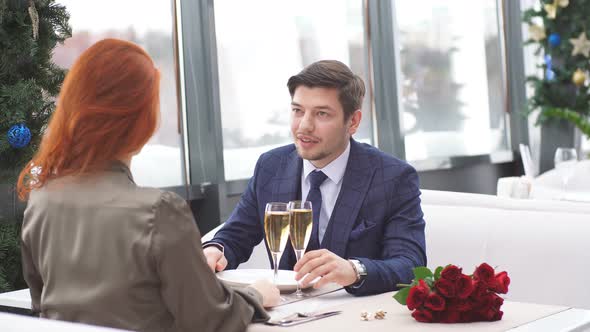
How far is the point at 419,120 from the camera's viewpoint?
7324mm

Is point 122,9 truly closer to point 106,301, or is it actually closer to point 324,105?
point 324,105

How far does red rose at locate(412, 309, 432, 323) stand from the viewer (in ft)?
5.64

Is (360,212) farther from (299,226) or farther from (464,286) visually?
(464,286)

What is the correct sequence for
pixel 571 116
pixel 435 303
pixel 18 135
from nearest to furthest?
pixel 435 303, pixel 18 135, pixel 571 116

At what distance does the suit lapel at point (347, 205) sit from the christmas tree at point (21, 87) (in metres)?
1.52

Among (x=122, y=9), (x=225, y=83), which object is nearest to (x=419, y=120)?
(x=225, y=83)

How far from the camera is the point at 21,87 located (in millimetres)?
3486

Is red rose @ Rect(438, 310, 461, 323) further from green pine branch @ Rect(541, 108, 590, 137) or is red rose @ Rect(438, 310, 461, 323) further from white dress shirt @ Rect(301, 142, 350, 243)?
green pine branch @ Rect(541, 108, 590, 137)

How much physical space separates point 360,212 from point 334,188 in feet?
0.48

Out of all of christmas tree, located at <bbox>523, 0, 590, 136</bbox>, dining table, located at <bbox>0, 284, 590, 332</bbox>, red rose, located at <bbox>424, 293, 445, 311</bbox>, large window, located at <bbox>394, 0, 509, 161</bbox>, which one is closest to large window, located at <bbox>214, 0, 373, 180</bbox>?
large window, located at <bbox>394, 0, 509, 161</bbox>

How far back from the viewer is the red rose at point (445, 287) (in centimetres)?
172

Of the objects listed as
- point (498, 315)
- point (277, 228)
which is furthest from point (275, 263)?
point (498, 315)

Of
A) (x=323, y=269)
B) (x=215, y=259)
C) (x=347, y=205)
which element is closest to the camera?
(x=323, y=269)

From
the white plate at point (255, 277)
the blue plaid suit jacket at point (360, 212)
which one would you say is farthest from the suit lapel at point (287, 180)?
the white plate at point (255, 277)
